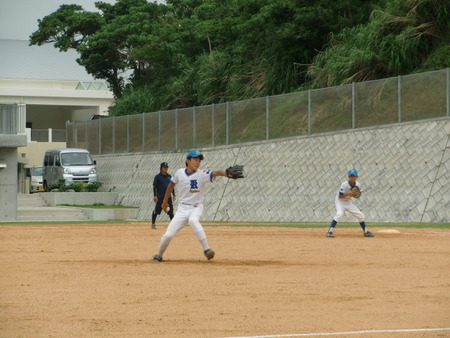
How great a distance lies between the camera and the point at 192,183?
58.0 feet

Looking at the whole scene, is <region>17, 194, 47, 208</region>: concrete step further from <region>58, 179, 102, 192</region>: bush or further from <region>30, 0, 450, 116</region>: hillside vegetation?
<region>30, 0, 450, 116</region>: hillside vegetation

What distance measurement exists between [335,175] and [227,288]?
23490 millimetres

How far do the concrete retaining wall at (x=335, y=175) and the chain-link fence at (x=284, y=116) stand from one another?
1.55 ft

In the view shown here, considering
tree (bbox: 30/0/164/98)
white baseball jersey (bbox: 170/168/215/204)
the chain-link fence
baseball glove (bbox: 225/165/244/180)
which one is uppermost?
tree (bbox: 30/0/164/98)

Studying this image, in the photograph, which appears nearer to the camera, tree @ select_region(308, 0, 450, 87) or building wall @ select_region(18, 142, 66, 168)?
tree @ select_region(308, 0, 450, 87)

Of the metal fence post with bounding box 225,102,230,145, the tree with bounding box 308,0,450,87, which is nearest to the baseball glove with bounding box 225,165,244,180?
the tree with bounding box 308,0,450,87

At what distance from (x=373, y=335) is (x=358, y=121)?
2809 cm

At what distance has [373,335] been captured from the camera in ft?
33.2

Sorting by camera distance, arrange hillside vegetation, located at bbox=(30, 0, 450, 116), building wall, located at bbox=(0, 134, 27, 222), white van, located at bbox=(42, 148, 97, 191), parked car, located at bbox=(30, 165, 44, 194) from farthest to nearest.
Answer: parked car, located at bbox=(30, 165, 44, 194)
white van, located at bbox=(42, 148, 97, 191)
hillside vegetation, located at bbox=(30, 0, 450, 116)
building wall, located at bbox=(0, 134, 27, 222)

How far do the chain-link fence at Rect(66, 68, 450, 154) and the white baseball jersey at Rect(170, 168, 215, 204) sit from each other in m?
18.1

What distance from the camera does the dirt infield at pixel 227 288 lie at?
10852 mm

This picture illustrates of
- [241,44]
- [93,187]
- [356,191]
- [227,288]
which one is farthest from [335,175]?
[227,288]

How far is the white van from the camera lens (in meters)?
52.0

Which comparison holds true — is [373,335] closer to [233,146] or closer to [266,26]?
[233,146]
